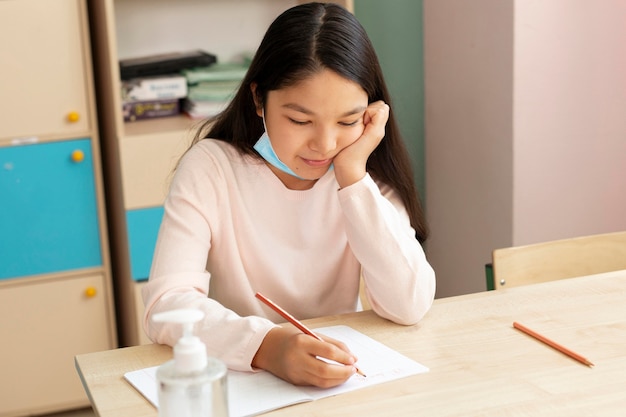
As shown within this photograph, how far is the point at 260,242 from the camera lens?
1.70 meters

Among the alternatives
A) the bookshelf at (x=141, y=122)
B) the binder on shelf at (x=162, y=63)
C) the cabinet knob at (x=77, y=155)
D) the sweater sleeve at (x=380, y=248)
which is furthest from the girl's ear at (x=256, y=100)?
the binder on shelf at (x=162, y=63)

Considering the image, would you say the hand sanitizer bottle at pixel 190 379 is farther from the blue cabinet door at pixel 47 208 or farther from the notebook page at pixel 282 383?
the blue cabinet door at pixel 47 208

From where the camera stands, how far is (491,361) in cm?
134

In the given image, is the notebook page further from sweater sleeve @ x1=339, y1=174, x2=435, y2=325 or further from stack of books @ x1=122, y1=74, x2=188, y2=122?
stack of books @ x1=122, y1=74, x2=188, y2=122

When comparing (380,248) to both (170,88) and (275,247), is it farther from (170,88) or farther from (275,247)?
(170,88)

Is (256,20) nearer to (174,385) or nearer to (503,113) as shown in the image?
(503,113)

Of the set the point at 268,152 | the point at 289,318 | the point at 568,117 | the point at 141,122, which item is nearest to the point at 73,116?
the point at 141,122

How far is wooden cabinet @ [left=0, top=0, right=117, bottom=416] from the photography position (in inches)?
104

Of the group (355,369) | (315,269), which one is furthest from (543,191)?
(355,369)

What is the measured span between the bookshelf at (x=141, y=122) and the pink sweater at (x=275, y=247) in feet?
3.40

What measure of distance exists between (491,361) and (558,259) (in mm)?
607

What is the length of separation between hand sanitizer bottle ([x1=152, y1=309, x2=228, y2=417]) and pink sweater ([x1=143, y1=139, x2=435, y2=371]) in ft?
1.63

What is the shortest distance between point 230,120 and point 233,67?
4.34 feet

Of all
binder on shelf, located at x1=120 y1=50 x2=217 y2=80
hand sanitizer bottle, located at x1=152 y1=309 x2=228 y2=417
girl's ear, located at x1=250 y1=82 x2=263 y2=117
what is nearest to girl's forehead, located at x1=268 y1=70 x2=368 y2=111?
girl's ear, located at x1=250 y1=82 x2=263 y2=117
